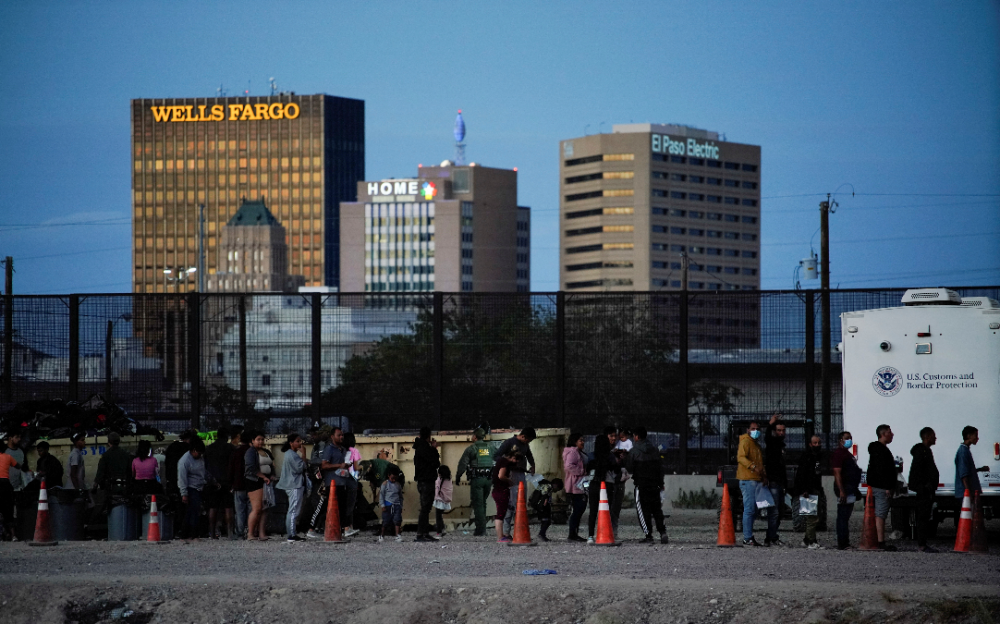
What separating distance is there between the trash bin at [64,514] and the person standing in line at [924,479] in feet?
39.0

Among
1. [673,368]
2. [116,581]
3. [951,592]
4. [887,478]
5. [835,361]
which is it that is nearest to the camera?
[951,592]

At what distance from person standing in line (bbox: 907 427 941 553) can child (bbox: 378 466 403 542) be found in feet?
23.9

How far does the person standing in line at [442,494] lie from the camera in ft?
70.9

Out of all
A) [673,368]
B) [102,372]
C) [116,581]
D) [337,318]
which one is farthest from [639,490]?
[102,372]

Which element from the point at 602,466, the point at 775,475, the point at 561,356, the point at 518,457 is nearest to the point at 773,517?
the point at 775,475

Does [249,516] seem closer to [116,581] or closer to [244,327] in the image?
[116,581]

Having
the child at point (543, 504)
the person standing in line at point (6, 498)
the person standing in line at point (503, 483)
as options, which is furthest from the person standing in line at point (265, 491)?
the child at point (543, 504)

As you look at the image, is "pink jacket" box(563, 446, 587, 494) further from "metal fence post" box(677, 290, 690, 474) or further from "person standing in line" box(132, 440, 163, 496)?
"metal fence post" box(677, 290, 690, 474)

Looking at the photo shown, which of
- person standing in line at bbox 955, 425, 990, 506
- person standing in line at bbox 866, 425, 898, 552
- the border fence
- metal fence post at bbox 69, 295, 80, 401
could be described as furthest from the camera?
metal fence post at bbox 69, 295, 80, 401

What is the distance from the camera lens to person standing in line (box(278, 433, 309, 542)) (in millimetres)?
20797

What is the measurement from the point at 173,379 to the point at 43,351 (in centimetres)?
301

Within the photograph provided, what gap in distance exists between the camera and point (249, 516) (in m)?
21.2

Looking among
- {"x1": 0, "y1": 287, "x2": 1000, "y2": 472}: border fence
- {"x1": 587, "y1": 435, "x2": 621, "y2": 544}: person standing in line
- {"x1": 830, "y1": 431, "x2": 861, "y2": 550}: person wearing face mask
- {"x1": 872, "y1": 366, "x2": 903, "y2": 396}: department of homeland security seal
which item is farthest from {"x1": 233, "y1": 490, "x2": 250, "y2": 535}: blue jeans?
{"x1": 872, "y1": 366, "x2": 903, "y2": 396}: department of homeland security seal

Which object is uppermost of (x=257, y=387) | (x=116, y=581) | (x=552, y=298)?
(x=552, y=298)
